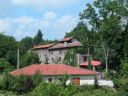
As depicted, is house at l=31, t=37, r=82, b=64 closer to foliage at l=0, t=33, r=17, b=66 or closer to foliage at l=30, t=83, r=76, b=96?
foliage at l=0, t=33, r=17, b=66

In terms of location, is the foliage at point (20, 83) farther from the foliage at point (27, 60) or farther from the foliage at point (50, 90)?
the foliage at point (27, 60)

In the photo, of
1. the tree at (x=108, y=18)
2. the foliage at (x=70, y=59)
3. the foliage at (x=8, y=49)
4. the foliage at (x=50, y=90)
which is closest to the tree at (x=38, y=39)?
the foliage at (x=8, y=49)

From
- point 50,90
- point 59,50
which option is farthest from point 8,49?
point 50,90

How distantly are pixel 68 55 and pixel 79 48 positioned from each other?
3399mm

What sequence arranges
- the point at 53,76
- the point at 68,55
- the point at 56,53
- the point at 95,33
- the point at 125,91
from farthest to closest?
the point at 56,53 → the point at 68,55 → the point at 53,76 → the point at 95,33 → the point at 125,91

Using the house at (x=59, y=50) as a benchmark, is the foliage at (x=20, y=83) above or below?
below

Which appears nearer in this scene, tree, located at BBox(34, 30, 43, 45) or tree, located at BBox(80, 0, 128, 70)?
tree, located at BBox(80, 0, 128, 70)

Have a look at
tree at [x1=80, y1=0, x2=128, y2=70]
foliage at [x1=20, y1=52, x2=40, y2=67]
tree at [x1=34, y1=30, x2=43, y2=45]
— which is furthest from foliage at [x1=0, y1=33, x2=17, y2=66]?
tree at [x1=34, y1=30, x2=43, y2=45]

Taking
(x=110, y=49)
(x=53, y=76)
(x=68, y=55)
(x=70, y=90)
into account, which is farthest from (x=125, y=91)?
(x=68, y=55)

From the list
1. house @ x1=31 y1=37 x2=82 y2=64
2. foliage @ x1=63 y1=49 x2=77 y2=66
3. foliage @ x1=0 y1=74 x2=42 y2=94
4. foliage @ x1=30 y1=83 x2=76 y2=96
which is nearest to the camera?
foliage @ x1=30 y1=83 x2=76 y2=96

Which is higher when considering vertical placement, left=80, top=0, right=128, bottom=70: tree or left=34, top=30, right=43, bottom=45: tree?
left=34, top=30, right=43, bottom=45: tree

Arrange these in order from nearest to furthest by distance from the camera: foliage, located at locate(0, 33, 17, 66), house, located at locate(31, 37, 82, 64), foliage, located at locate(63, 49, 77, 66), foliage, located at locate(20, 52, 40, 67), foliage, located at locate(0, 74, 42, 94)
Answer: foliage, located at locate(0, 74, 42, 94), foliage, located at locate(63, 49, 77, 66), foliage, located at locate(20, 52, 40, 67), foliage, located at locate(0, 33, 17, 66), house, located at locate(31, 37, 82, 64)

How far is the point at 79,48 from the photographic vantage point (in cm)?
9169

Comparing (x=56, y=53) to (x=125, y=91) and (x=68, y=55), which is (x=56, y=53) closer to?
(x=68, y=55)
